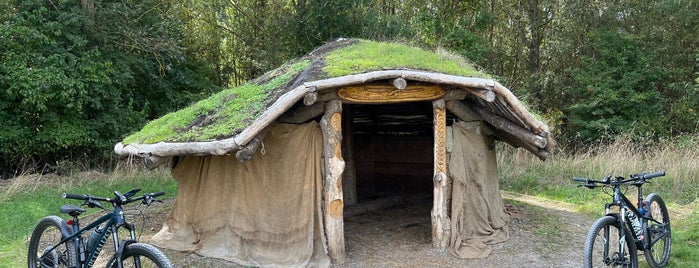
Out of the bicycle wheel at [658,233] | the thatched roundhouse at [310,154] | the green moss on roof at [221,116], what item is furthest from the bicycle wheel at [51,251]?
the bicycle wheel at [658,233]

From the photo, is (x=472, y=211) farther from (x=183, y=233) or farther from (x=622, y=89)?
(x=622, y=89)

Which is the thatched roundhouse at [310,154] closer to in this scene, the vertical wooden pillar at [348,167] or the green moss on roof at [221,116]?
the green moss on roof at [221,116]

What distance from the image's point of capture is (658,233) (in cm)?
554

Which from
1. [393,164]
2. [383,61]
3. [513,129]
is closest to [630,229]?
[513,129]

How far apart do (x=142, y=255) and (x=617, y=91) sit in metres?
14.1

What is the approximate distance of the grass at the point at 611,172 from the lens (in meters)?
8.97

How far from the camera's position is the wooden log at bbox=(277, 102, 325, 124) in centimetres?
641

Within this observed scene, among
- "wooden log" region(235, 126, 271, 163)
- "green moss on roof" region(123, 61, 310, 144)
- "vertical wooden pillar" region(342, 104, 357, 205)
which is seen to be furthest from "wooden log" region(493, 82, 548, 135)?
"vertical wooden pillar" region(342, 104, 357, 205)

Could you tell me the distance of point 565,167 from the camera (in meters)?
12.0

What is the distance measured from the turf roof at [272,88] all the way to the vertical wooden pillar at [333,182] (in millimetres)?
471

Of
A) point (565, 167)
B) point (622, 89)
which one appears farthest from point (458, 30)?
point (565, 167)

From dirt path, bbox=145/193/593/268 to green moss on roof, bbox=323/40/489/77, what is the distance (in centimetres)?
213

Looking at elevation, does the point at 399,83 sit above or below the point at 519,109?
above

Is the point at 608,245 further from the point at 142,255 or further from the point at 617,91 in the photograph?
the point at 617,91
